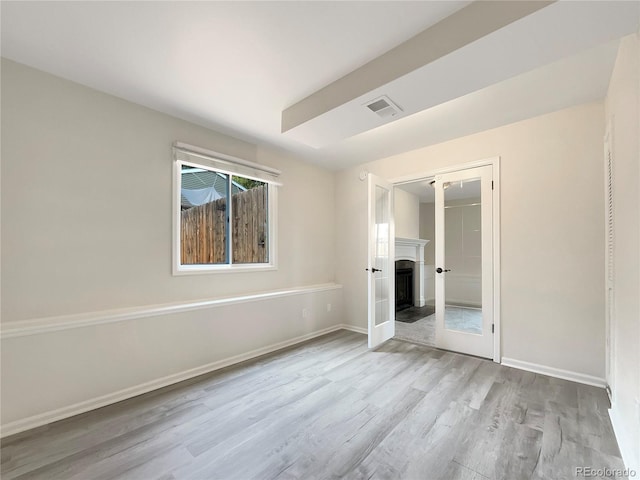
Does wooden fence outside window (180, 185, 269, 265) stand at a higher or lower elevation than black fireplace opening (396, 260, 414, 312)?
higher

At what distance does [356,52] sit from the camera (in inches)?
71.6

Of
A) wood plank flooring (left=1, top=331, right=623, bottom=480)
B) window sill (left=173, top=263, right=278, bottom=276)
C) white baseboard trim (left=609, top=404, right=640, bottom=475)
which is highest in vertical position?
window sill (left=173, top=263, right=278, bottom=276)

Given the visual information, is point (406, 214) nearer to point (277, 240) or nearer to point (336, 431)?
point (277, 240)

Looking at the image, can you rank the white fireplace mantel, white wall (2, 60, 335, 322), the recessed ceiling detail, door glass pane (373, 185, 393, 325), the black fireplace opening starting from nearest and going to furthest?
the recessed ceiling detail
white wall (2, 60, 335, 322)
door glass pane (373, 185, 393, 325)
the black fireplace opening
the white fireplace mantel

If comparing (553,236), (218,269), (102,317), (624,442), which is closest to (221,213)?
(218,269)

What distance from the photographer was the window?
2809 millimetres

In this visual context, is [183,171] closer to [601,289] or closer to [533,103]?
[533,103]

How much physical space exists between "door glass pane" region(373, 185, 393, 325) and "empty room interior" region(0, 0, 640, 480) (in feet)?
0.15

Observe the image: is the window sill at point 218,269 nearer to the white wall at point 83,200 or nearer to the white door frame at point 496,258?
the white wall at point 83,200

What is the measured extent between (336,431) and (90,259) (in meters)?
2.32

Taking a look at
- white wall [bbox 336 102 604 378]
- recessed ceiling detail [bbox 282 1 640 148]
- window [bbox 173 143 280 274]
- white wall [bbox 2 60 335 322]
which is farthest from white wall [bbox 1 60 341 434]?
white wall [bbox 336 102 604 378]

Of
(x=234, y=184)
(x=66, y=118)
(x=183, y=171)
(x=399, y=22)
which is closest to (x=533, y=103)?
(x=399, y=22)

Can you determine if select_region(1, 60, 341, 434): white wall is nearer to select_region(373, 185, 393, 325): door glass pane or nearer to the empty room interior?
the empty room interior

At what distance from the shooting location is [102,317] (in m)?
2.11
